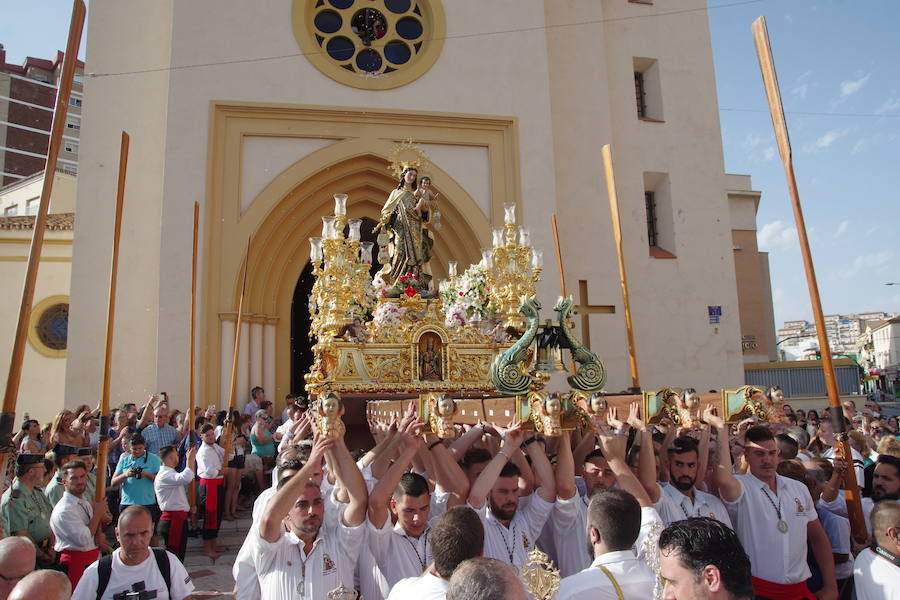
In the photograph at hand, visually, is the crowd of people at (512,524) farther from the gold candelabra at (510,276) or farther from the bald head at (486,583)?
the gold candelabra at (510,276)

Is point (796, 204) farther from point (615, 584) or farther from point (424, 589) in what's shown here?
point (424, 589)

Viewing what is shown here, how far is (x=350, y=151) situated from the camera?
42.8ft

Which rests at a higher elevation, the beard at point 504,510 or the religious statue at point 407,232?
the religious statue at point 407,232

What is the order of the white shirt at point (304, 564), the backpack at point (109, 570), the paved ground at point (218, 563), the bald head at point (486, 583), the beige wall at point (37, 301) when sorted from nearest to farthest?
1. the bald head at point (486, 583)
2. the white shirt at point (304, 564)
3. the backpack at point (109, 570)
4. the paved ground at point (218, 563)
5. the beige wall at point (37, 301)

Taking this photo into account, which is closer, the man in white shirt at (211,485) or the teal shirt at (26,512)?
the teal shirt at (26,512)

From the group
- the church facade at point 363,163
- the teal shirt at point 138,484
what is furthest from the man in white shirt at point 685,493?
the church facade at point 363,163

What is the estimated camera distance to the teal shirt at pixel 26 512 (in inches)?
195

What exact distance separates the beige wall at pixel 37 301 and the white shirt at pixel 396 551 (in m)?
14.1

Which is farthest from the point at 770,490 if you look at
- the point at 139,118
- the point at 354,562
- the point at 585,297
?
the point at 139,118

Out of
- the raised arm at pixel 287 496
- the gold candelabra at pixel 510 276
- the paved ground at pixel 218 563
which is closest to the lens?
the raised arm at pixel 287 496

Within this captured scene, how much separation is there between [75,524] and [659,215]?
13.3m

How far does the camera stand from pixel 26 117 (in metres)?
30.1

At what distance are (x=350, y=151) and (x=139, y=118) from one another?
3.99 meters

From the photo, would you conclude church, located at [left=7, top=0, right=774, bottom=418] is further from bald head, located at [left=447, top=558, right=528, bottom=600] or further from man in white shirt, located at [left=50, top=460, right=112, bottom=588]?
bald head, located at [left=447, top=558, right=528, bottom=600]
